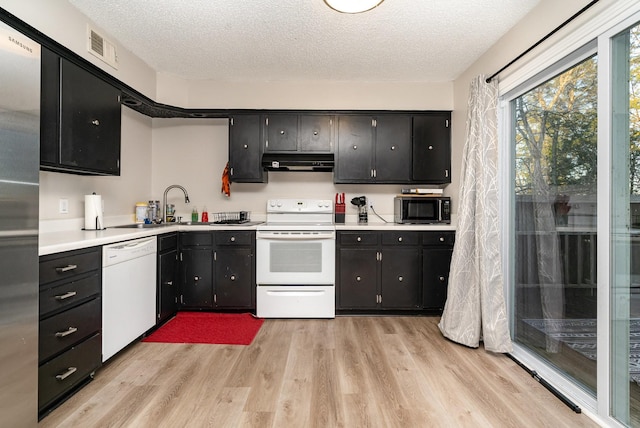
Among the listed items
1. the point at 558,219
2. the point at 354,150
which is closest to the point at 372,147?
the point at 354,150

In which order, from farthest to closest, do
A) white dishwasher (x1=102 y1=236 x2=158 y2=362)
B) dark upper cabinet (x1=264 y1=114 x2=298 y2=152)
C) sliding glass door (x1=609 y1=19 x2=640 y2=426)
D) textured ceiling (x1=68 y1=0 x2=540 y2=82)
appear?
dark upper cabinet (x1=264 y1=114 x2=298 y2=152) → textured ceiling (x1=68 y1=0 x2=540 y2=82) → white dishwasher (x1=102 y1=236 x2=158 y2=362) → sliding glass door (x1=609 y1=19 x2=640 y2=426)

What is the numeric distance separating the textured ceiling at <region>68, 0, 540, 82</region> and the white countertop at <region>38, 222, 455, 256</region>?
1.65 metres

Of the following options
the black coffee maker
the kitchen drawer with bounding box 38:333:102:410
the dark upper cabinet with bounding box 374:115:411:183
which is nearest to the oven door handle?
the black coffee maker

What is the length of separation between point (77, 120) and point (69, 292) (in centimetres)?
120

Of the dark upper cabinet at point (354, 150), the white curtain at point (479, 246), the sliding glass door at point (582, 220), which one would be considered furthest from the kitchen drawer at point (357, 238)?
the sliding glass door at point (582, 220)

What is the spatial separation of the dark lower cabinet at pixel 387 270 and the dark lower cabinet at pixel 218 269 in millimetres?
938

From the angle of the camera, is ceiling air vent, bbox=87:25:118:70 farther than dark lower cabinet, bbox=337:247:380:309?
No

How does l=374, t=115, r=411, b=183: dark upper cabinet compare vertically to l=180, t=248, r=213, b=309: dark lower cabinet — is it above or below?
above

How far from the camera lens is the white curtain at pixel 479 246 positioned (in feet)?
8.66

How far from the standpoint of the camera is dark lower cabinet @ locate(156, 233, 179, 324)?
3.06 m

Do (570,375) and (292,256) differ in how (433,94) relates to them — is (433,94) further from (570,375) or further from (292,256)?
(570,375)

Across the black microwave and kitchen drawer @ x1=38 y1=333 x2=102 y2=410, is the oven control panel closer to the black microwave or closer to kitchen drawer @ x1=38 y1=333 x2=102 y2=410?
the black microwave

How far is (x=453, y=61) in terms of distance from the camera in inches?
132

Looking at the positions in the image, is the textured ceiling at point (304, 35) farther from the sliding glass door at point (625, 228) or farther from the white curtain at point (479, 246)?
the sliding glass door at point (625, 228)
